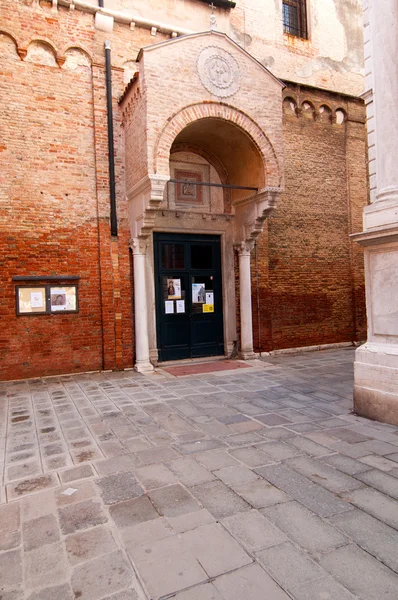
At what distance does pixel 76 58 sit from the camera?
8.54 m

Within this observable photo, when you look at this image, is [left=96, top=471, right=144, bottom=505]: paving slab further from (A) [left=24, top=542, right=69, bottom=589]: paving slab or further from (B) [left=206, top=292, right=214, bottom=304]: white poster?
(B) [left=206, top=292, right=214, bottom=304]: white poster

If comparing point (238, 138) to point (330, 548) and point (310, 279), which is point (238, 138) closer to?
point (310, 279)

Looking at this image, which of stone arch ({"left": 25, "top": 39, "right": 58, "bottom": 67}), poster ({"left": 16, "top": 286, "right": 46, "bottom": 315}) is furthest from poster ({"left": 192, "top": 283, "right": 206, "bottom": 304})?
stone arch ({"left": 25, "top": 39, "right": 58, "bottom": 67})

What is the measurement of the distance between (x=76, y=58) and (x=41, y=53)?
0.70m

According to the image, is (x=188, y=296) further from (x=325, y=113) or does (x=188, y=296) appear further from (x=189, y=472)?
(x=325, y=113)

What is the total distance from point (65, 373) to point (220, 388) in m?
3.34

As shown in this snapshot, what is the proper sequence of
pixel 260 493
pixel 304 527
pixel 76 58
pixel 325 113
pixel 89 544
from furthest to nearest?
pixel 325 113 → pixel 76 58 → pixel 260 493 → pixel 304 527 → pixel 89 544

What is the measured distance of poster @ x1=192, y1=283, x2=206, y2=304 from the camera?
9836 mm

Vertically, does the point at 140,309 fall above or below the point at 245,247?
below

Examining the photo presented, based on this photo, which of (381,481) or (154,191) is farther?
(154,191)

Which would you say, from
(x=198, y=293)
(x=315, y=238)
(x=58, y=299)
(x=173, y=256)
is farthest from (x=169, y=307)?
(x=315, y=238)

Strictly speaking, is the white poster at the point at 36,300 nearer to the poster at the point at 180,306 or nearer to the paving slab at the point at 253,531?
the poster at the point at 180,306

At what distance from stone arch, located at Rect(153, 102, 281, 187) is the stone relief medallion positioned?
1.01 feet

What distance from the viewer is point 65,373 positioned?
832 cm
